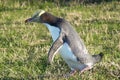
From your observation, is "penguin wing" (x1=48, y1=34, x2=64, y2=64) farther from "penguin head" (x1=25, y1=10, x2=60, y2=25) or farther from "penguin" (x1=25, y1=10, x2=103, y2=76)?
"penguin head" (x1=25, y1=10, x2=60, y2=25)

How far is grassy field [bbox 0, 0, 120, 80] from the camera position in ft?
19.6

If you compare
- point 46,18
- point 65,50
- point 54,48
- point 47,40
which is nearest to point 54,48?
point 54,48

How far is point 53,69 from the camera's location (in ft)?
20.0

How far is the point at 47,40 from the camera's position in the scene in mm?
7852

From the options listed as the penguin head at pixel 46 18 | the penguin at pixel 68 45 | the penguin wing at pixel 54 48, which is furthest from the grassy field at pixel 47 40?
the penguin head at pixel 46 18

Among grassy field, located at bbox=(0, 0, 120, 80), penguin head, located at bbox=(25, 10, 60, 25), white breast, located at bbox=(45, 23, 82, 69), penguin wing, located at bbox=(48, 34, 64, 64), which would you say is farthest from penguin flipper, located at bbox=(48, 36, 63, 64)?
grassy field, located at bbox=(0, 0, 120, 80)

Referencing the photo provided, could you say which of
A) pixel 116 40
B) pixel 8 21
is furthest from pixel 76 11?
pixel 116 40

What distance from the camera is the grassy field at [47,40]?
597cm

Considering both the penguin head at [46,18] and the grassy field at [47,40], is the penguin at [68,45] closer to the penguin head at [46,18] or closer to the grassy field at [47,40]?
the penguin head at [46,18]

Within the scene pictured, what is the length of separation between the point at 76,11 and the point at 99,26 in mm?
1860

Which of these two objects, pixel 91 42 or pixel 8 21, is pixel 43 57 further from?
pixel 8 21

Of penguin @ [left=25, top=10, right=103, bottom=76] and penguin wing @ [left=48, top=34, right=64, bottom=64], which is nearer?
penguin wing @ [left=48, top=34, right=64, bottom=64]

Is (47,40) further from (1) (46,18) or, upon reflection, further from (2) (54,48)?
(2) (54,48)

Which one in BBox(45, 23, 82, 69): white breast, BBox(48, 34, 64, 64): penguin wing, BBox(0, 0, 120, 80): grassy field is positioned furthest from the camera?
BBox(0, 0, 120, 80): grassy field
